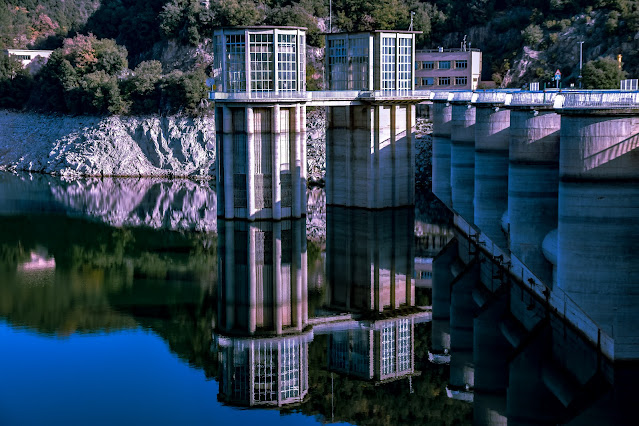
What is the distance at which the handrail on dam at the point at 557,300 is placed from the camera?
85.9ft

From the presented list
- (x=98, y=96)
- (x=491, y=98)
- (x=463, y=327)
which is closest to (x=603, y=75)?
(x=491, y=98)

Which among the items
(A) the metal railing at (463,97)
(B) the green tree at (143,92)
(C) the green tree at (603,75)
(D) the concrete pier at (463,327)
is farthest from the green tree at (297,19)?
(D) the concrete pier at (463,327)

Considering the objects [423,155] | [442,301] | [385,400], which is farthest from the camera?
[423,155]

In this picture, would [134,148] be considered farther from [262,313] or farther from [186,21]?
[262,313]

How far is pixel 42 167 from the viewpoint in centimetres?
8238

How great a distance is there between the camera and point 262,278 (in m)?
38.8

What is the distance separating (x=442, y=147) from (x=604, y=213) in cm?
3233

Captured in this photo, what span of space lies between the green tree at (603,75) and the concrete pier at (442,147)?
14864 millimetres

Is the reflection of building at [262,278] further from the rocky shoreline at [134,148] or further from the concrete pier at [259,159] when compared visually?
the rocky shoreline at [134,148]

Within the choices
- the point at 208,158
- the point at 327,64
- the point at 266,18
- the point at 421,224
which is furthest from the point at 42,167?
the point at 421,224

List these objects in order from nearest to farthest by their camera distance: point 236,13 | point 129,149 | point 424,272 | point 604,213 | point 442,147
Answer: point 604,213 → point 424,272 → point 442,147 → point 129,149 → point 236,13

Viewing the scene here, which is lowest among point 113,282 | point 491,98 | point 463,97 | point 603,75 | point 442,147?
point 113,282

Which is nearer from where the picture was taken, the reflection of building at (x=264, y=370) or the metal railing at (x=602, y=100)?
the metal railing at (x=602, y=100)

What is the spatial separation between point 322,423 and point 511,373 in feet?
19.8
